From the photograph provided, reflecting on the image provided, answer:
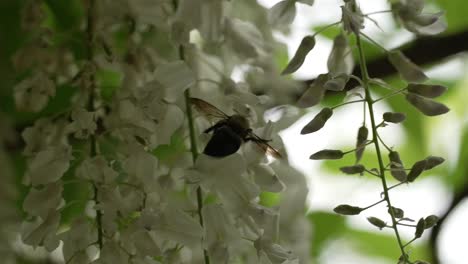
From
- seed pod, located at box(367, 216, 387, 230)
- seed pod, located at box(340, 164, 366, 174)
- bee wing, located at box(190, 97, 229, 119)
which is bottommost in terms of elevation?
seed pod, located at box(367, 216, 387, 230)

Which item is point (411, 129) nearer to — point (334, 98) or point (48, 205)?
point (334, 98)

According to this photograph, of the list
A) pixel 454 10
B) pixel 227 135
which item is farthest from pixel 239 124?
pixel 454 10

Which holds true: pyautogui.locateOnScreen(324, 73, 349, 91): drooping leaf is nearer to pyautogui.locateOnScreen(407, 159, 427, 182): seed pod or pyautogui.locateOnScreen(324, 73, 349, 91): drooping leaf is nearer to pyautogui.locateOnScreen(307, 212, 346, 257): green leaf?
pyautogui.locateOnScreen(407, 159, 427, 182): seed pod

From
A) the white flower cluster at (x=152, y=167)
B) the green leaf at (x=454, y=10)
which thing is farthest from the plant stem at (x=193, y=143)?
the green leaf at (x=454, y=10)

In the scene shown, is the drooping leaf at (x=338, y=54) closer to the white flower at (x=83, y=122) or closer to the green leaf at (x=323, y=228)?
the white flower at (x=83, y=122)

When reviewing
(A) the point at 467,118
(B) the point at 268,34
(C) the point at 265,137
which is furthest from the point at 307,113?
(A) the point at 467,118

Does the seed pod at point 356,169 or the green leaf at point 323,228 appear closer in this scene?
the seed pod at point 356,169

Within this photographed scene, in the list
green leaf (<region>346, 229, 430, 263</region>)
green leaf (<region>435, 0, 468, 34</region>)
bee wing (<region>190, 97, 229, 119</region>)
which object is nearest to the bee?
bee wing (<region>190, 97, 229, 119</region>)
